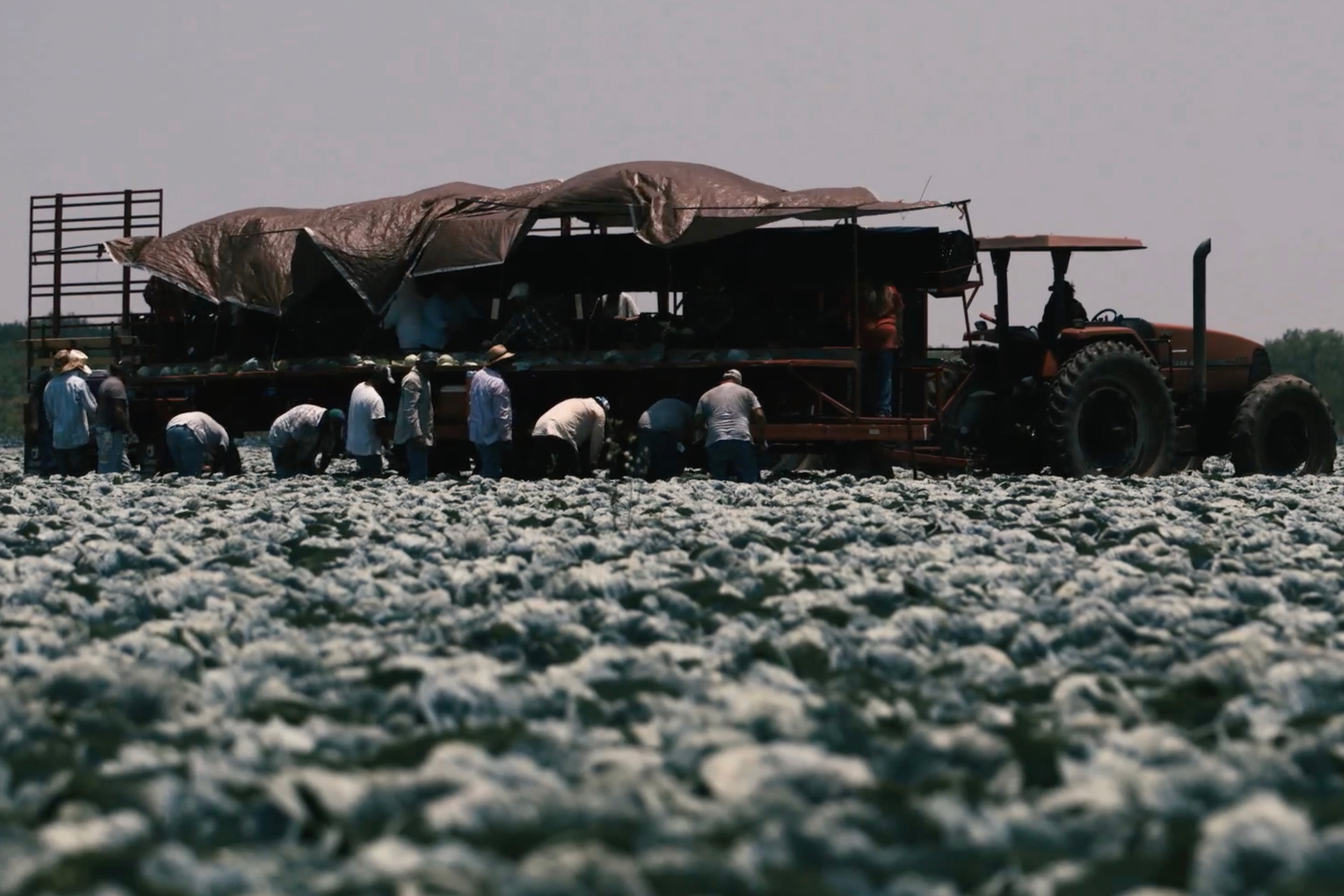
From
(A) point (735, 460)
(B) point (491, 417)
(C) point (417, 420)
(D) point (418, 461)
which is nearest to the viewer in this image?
(A) point (735, 460)

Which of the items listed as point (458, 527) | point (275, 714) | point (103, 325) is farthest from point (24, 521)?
point (103, 325)

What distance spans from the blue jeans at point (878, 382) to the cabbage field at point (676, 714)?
7.93 meters

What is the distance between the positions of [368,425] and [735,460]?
408cm

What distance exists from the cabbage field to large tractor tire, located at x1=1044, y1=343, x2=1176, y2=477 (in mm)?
7386

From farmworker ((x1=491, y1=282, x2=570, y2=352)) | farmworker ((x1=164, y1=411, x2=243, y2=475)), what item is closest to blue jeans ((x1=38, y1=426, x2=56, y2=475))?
farmworker ((x1=164, y1=411, x2=243, y2=475))

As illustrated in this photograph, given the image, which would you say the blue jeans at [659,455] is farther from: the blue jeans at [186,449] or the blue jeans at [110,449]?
the blue jeans at [110,449]

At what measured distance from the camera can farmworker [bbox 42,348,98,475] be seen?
21.7 meters

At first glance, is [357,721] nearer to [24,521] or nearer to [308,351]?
[24,521]

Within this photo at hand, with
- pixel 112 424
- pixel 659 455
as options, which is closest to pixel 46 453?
pixel 112 424

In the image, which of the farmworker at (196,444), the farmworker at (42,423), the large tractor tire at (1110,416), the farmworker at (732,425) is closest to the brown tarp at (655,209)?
the farmworker at (732,425)

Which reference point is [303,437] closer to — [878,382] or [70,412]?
[70,412]

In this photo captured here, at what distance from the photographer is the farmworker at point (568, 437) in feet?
67.0

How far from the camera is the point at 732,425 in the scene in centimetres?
1944

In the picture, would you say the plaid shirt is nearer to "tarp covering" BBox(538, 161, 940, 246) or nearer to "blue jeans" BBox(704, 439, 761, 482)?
"tarp covering" BBox(538, 161, 940, 246)
